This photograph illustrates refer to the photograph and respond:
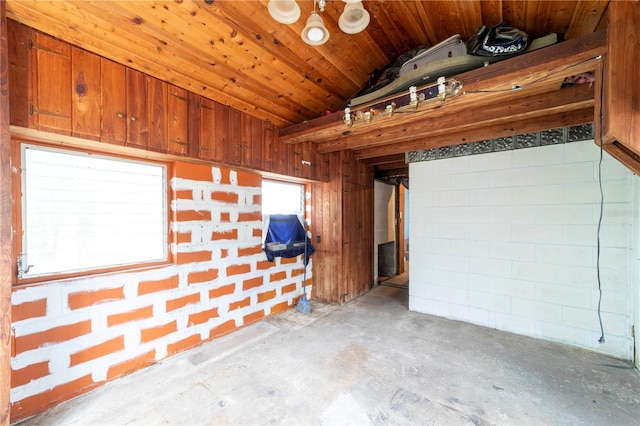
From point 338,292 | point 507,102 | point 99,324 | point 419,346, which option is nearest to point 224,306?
point 99,324

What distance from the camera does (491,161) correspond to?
317 centimetres

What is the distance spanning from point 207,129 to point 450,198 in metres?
3.17

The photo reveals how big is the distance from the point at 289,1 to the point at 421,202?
119 inches

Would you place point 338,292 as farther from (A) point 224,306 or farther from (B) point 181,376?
(B) point 181,376

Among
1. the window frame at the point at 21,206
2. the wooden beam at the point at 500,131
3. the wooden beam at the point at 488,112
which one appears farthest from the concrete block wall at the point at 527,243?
the window frame at the point at 21,206

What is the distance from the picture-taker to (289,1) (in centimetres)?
138

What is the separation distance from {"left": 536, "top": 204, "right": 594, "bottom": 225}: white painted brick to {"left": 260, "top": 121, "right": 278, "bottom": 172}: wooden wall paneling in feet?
10.5

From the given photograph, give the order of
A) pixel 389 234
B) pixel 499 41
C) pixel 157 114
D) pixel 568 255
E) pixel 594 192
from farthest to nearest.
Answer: pixel 389 234, pixel 568 255, pixel 594 192, pixel 157 114, pixel 499 41

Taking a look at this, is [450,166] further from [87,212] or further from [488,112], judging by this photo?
[87,212]

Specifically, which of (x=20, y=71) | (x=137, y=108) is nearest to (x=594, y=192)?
(x=137, y=108)

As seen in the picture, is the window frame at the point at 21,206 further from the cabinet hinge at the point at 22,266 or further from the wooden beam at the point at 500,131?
the wooden beam at the point at 500,131

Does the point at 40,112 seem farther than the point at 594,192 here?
No

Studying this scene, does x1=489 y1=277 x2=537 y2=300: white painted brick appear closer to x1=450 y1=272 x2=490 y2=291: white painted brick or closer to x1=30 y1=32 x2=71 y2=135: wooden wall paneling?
x1=450 y1=272 x2=490 y2=291: white painted brick

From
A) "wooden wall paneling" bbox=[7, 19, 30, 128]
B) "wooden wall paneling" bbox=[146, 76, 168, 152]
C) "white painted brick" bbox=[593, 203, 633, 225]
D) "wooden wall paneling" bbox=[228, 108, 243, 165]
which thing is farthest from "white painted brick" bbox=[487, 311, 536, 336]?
"wooden wall paneling" bbox=[7, 19, 30, 128]
